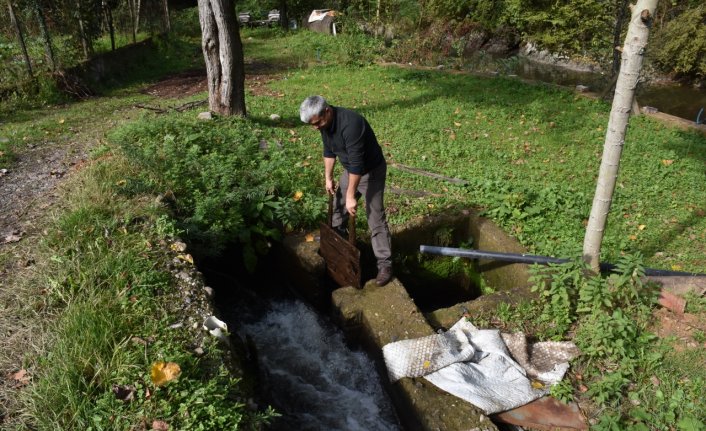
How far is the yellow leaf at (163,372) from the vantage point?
257 centimetres

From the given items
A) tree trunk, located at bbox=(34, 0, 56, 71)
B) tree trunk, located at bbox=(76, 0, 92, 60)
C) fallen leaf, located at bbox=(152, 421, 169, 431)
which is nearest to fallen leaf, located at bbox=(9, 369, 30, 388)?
fallen leaf, located at bbox=(152, 421, 169, 431)

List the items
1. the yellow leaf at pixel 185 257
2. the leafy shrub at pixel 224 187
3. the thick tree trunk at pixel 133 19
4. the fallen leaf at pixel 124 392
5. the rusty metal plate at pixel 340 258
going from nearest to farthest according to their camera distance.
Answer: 1. the fallen leaf at pixel 124 392
2. the yellow leaf at pixel 185 257
3. the rusty metal plate at pixel 340 258
4. the leafy shrub at pixel 224 187
5. the thick tree trunk at pixel 133 19

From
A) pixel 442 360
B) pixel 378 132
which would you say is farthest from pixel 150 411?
pixel 378 132

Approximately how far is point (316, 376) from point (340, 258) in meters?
1.12

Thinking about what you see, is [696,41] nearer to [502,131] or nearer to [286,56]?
[502,131]

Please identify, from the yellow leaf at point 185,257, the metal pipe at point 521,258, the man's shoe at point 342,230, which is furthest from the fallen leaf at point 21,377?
the metal pipe at point 521,258

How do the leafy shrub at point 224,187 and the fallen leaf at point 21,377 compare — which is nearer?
the fallen leaf at point 21,377

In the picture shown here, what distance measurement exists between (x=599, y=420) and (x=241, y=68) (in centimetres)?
728

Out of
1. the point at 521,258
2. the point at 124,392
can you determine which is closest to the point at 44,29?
the point at 124,392

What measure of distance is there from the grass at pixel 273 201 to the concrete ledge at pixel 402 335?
0.82m

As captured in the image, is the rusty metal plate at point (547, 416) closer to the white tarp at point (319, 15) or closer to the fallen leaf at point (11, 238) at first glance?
the fallen leaf at point (11, 238)

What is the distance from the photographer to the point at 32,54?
11.2 m

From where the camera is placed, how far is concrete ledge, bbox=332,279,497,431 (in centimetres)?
317

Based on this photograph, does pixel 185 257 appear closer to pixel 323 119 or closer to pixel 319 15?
pixel 323 119
